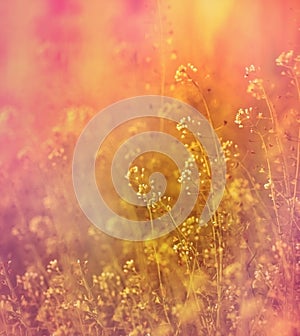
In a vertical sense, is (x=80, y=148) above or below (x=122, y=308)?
above

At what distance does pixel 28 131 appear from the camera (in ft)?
4.20

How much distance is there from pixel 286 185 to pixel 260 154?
0.09 m

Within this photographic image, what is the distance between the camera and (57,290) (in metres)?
1.30

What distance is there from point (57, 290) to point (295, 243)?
54cm

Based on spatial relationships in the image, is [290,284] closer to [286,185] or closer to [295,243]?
[295,243]

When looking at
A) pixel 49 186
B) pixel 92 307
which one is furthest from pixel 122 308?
pixel 49 186

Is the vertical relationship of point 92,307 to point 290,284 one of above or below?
below

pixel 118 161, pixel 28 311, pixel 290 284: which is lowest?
pixel 28 311

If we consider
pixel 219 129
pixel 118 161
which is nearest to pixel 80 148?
pixel 118 161

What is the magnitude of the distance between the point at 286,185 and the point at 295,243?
13 cm

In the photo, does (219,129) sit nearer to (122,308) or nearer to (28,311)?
(122,308)

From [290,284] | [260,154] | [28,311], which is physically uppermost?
[260,154]

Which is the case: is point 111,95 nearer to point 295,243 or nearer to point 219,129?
point 219,129

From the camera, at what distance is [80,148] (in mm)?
1291
